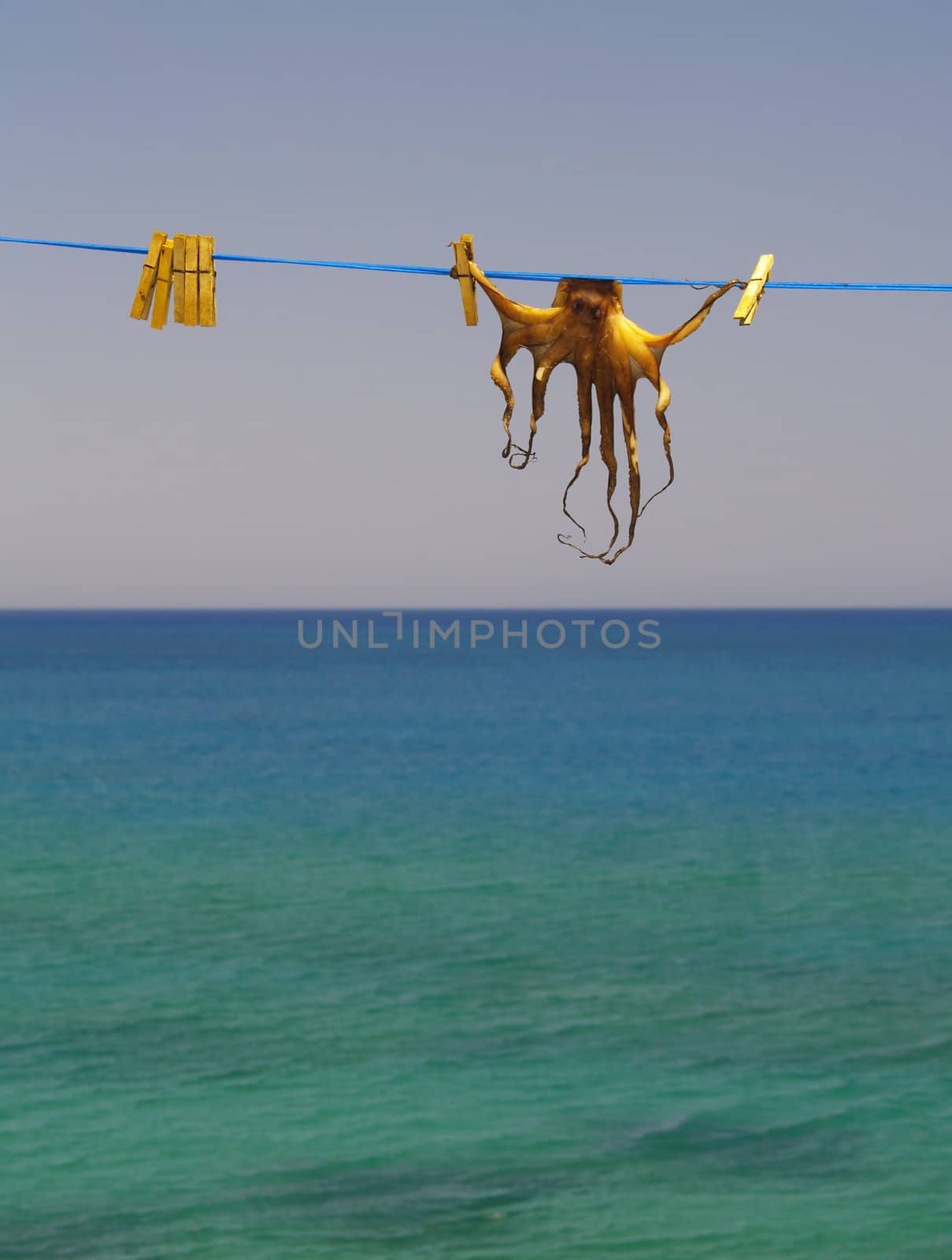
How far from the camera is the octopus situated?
8398 mm

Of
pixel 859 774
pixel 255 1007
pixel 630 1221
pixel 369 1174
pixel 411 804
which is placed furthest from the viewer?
pixel 859 774

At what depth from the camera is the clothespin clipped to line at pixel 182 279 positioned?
28.2 feet

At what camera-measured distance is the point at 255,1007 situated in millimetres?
27266

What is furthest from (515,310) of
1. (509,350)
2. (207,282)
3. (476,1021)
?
(476,1021)

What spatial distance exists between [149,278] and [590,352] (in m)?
2.48

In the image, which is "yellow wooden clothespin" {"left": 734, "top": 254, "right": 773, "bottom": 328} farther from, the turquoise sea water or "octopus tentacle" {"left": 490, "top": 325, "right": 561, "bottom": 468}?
the turquoise sea water

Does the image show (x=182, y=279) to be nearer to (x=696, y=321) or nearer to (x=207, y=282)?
(x=207, y=282)

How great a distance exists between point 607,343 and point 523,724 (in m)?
91.4

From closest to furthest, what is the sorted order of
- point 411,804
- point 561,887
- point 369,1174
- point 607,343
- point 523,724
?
point 607,343 → point 369,1174 → point 561,887 → point 411,804 → point 523,724

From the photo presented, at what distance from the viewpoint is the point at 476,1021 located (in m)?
26.3

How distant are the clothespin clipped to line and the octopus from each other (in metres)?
1.49

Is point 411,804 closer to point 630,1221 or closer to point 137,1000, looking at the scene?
point 137,1000

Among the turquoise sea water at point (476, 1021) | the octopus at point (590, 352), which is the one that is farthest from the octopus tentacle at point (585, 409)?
the turquoise sea water at point (476, 1021)

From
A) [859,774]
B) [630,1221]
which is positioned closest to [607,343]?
[630,1221]
